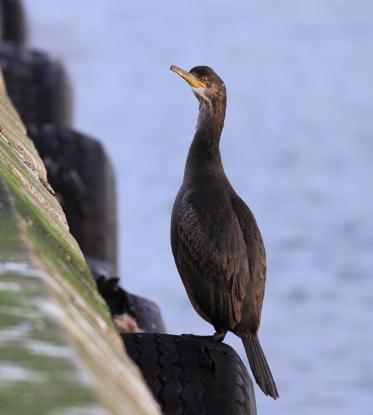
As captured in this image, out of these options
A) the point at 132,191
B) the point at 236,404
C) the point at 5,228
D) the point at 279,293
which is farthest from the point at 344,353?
the point at 5,228

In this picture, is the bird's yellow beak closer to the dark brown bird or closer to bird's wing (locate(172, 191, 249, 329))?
the dark brown bird

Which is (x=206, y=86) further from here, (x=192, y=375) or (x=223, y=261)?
(x=192, y=375)

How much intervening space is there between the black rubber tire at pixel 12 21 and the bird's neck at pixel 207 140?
27.2 ft

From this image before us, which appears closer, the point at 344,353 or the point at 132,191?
the point at 344,353

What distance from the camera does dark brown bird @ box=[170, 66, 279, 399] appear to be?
522 centimetres

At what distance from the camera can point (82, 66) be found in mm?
21625

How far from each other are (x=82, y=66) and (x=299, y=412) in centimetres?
1186

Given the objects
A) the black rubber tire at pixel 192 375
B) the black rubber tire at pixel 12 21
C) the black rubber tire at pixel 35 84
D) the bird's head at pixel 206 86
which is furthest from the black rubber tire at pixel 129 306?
the black rubber tire at pixel 12 21

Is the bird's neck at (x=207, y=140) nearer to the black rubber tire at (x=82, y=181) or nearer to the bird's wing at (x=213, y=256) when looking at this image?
the bird's wing at (x=213, y=256)

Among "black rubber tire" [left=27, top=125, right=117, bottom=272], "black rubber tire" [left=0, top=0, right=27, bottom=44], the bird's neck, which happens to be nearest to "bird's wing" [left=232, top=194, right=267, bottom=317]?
the bird's neck

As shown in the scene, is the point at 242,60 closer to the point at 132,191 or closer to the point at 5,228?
the point at 132,191

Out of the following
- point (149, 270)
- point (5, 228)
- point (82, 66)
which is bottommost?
point (5, 228)

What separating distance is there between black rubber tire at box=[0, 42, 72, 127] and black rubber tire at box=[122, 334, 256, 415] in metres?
5.55

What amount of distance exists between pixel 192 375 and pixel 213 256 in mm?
1101
